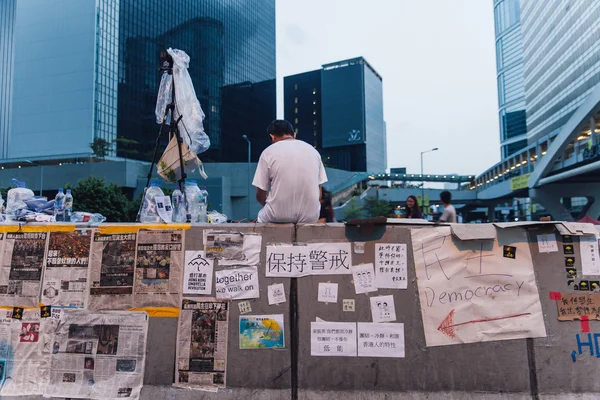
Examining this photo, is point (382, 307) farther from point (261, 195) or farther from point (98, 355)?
point (98, 355)

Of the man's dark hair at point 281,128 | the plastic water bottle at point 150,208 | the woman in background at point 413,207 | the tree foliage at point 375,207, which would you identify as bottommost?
the plastic water bottle at point 150,208

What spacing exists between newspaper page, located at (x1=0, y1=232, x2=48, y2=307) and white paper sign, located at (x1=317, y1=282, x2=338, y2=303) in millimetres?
2306

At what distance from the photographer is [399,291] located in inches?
126

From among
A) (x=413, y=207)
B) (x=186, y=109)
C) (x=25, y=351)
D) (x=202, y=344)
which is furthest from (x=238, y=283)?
(x=413, y=207)

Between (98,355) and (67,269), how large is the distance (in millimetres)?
739

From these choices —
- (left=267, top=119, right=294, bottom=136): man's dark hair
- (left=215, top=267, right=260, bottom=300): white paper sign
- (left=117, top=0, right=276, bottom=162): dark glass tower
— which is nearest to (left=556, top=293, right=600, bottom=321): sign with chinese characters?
(left=215, top=267, right=260, bottom=300): white paper sign

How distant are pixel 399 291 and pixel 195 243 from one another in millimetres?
1662

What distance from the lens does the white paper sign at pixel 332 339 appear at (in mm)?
3164

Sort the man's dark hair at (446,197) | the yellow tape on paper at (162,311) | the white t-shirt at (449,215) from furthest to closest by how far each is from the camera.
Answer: the man's dark hair at (446,197) < the white t-shirt at (449,215) < the yellow tape on paper at (162,311)

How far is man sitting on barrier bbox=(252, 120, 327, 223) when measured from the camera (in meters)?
3.42

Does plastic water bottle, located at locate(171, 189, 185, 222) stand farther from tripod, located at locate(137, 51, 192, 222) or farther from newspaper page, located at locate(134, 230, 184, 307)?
newspaper page, located at locate(134, 230, 184, 307)

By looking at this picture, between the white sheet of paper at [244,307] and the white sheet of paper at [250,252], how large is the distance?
304mm

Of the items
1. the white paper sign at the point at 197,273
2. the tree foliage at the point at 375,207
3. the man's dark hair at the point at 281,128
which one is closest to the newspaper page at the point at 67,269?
the white paper sign at the point at 197,273

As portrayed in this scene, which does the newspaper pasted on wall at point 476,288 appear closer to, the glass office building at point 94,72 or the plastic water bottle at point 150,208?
the plastic water bottle at point 150,208
